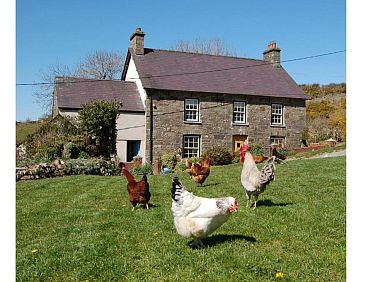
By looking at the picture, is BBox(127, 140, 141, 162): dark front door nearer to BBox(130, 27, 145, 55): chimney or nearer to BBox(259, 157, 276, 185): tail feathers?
BBox(130, 27, 145, 55): chimney

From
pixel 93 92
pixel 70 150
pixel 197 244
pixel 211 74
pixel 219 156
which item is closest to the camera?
pixel 197 244

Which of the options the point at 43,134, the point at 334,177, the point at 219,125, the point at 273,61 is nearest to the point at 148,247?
the point at 334,177

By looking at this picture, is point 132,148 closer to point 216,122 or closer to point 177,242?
point 216,122

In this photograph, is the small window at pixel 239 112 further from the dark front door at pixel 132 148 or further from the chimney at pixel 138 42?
the chimney at pixel 138 42

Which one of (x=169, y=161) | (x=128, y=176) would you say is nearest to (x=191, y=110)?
(x=169, y=161)

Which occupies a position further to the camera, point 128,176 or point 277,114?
point 277,114

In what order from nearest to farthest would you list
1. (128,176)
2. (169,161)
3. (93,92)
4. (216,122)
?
(128,176), (169,161), (93,92), (216,122)

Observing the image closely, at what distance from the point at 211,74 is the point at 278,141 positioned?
624cm

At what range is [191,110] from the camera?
2283 centimetres

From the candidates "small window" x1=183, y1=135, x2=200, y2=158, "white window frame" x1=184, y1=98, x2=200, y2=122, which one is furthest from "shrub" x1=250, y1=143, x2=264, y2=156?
"white window frame" x1=184, y1=98, x2=200, y2=122

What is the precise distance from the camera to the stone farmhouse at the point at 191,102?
71.7 ft
